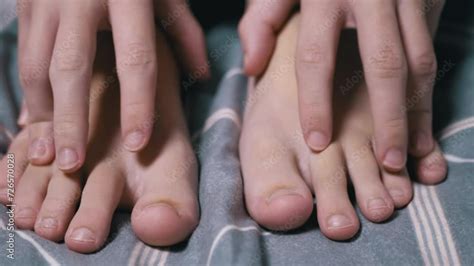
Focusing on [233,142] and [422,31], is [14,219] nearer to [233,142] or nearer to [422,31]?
[233,142]

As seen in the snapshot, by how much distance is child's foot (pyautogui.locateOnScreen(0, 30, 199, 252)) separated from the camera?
22.3 inches

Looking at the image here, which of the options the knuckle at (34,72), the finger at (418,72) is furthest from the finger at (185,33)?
the finger at (418,72)

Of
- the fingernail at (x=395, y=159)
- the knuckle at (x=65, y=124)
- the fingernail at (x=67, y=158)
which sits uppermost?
the knuckle at (x=65, y=124)

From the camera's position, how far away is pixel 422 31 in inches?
25.8

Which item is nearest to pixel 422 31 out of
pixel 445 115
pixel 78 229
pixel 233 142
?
pixel 445 115

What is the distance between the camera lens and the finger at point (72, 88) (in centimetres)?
62

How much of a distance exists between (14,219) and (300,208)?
308mm

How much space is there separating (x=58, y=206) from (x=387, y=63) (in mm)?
388

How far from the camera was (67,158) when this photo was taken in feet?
2.04

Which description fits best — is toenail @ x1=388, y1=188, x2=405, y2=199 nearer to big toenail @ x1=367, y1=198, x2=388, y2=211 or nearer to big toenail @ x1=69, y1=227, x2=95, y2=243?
big toenail @ x1=367, y1=198, x2=388, y2=211

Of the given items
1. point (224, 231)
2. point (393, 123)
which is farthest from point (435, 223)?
point (224, 231)

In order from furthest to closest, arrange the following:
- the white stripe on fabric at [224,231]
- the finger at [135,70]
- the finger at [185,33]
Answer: the finger at [185,33] < the finger at [135,70] < the white stripe on fabric at [224,231]

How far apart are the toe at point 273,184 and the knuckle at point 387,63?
14 cm

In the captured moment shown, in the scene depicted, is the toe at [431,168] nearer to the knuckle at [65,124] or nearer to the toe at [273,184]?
the toe at [273,184]
